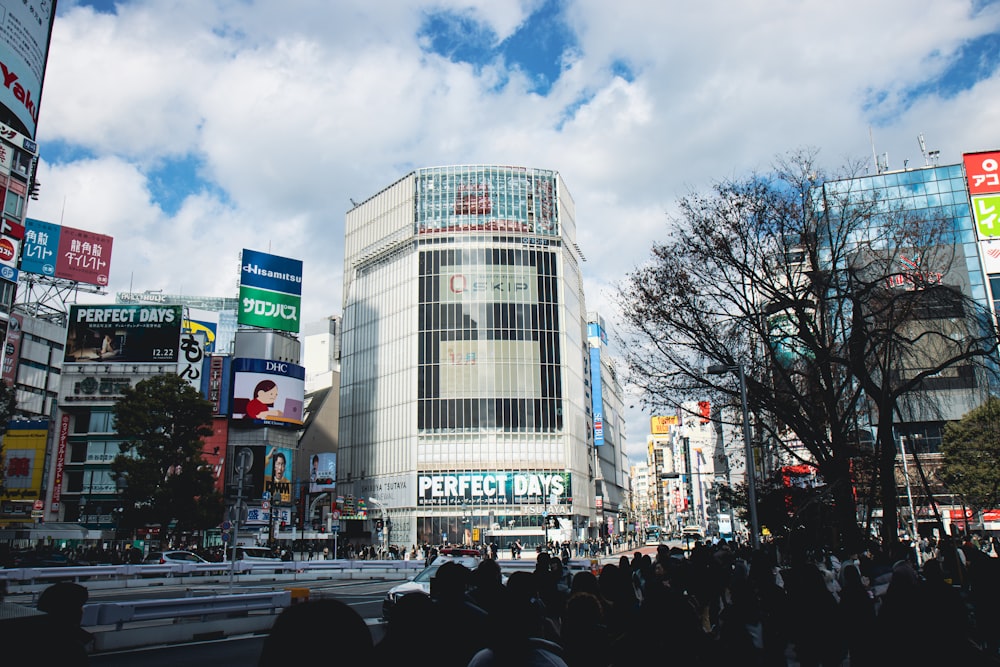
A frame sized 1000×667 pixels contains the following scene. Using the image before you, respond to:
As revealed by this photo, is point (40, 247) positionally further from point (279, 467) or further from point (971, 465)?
point (971, 465)

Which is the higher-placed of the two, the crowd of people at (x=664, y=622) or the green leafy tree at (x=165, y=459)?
the green leafy tree at (x=165, y=459)

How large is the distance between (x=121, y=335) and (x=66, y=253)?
11.7 meters

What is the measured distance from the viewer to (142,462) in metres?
42.9

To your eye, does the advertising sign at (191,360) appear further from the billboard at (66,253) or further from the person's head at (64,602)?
the person's head at (64,602)

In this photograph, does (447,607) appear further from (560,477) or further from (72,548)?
(560,477)

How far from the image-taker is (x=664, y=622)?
15.2ft

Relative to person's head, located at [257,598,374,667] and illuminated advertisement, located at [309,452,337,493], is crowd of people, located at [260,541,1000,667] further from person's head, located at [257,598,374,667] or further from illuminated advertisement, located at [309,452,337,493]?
illuminated advertisement, located at [309,452,337,493]

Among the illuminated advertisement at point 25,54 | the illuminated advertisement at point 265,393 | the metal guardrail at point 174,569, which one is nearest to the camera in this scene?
the metal guardrail at point 174,569

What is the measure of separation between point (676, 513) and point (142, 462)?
6383 inches

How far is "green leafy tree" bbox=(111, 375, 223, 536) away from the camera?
4228cm

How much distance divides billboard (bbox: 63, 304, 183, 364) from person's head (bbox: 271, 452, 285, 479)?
42.5ft

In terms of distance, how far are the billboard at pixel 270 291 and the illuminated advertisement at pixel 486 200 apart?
53.9ft

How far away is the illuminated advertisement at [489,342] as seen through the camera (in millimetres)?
76938

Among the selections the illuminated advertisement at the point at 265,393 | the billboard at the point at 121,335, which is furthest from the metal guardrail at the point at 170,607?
the billboard at the point at 121,335
